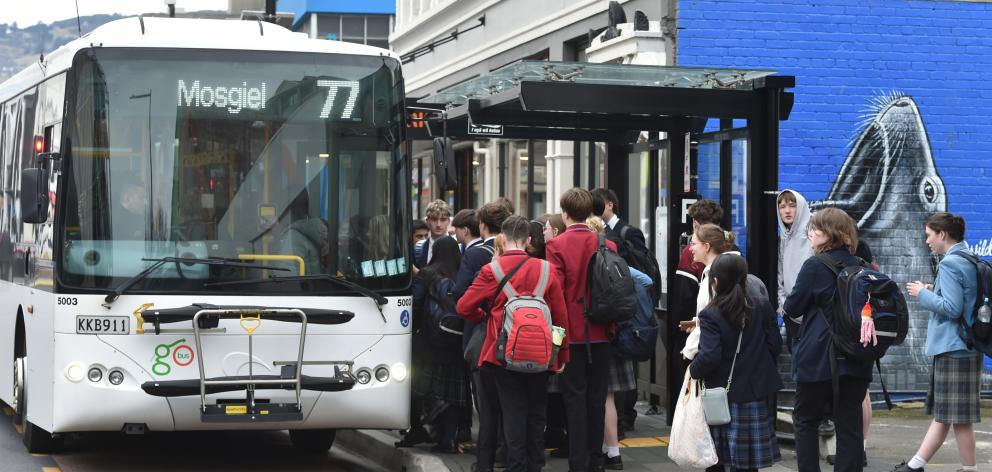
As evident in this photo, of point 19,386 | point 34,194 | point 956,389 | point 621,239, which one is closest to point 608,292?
point 621,239

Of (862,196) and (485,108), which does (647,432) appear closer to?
(485,108)

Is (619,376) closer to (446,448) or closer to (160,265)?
(446,448)

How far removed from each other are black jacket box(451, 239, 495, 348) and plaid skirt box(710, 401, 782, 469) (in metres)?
2.12

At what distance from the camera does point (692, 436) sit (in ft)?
25.0

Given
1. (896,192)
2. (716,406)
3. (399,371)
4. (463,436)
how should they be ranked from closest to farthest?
1. (716,406)
2. (399,371)
3. (463,436)
4. (896,192)

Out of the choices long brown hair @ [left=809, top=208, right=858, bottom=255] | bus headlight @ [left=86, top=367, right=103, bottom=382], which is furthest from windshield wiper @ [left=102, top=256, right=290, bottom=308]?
long brown hair @ [left=809, top=208, right=858, bottom=255]

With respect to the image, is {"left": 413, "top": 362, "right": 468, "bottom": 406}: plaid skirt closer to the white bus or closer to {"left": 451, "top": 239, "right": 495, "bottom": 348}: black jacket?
the white bus

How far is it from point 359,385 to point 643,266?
2455mm

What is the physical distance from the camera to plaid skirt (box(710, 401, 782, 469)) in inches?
302

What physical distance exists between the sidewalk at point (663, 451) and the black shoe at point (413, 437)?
0.07 metres

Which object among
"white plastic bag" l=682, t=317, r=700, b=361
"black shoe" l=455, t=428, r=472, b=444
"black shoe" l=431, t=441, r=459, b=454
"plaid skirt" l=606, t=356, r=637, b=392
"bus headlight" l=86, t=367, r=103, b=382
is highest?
"white plastic bag" l=682, t=317, r=700, b=361

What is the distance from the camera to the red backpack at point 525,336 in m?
8.27

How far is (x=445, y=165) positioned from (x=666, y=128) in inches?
99.4

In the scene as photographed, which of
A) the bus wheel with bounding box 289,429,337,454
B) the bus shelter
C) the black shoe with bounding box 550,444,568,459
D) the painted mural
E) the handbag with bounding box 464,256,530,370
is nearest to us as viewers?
the handbag with bounding box 464,256,530,370
